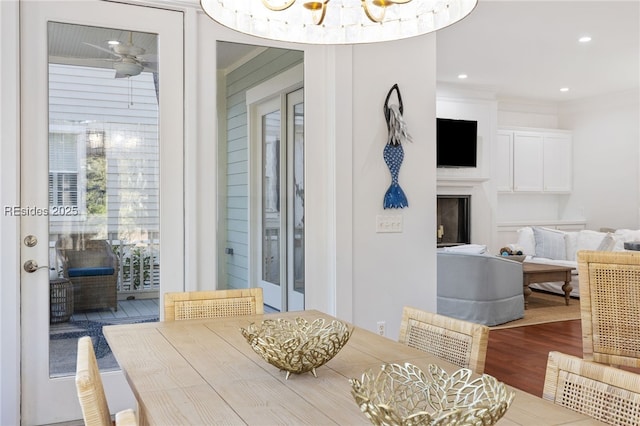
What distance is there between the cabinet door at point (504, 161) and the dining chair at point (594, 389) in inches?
294

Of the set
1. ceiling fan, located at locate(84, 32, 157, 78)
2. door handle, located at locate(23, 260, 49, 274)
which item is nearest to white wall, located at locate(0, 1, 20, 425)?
door handle, located at locate(23, 260, 49, 274)

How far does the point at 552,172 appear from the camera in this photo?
9.05 m

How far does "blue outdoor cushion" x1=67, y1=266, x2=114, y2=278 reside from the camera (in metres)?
3.13

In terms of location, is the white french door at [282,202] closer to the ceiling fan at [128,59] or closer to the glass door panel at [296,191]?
the glass door panel at [296,191]

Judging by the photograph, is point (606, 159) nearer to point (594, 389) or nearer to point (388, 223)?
point (388, 223)

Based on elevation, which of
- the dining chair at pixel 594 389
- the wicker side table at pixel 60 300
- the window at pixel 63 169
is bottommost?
the wicker side table at pixel 60 300

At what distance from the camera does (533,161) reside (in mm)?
8875

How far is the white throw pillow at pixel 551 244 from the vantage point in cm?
769

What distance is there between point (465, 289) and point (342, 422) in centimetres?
456

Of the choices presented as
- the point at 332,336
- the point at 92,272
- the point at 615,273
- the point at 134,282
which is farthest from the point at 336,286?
the point at 332,336

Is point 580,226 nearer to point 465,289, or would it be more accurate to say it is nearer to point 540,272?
point 540,272

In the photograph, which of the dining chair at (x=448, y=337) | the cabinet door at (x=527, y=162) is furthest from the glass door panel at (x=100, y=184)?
the cabinet door at (x=527, y=162)

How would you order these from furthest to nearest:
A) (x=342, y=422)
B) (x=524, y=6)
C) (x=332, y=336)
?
(x=524, y=6), (x=332, y=336), (x=342, y=422)

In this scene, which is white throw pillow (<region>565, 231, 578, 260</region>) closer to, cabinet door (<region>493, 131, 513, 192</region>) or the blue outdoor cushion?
cabinet door (<region>493, 131, 513, 192</region>)
